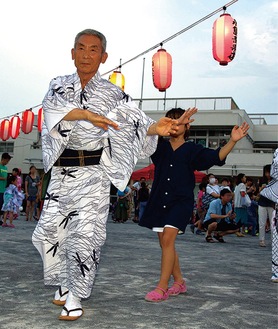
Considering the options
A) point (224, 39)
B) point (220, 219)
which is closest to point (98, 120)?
point (220, 219)

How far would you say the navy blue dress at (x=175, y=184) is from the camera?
14.1ft

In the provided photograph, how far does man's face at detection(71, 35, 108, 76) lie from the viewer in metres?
3.67

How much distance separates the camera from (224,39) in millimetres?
11750

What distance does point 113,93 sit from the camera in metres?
3.74

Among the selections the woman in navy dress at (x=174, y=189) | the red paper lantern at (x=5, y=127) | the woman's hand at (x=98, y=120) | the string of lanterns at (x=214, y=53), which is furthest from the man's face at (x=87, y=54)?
the red paper lantern at (x=5, y=127)

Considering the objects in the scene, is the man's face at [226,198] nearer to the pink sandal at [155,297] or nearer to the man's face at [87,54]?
the pink sandal at [155,297]

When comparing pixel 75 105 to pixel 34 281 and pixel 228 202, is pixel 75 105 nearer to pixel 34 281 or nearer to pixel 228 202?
pixel 34 281

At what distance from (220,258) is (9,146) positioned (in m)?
33.8

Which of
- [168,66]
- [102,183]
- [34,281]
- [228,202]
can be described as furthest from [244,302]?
[168,66]

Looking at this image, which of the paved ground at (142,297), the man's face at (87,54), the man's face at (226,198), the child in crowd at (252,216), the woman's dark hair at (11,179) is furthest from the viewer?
the child in crowd at (252,216)

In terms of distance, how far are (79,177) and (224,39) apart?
9036 millimetres

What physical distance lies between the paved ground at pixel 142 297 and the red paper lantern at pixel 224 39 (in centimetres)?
→ 613

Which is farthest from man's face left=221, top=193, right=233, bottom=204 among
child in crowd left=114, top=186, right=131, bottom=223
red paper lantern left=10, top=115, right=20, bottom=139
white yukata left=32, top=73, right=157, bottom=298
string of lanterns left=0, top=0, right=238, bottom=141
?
red paper lantern left=10, top=115, right=20, bottom=139

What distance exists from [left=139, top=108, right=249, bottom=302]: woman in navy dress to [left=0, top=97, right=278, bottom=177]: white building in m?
24.9
